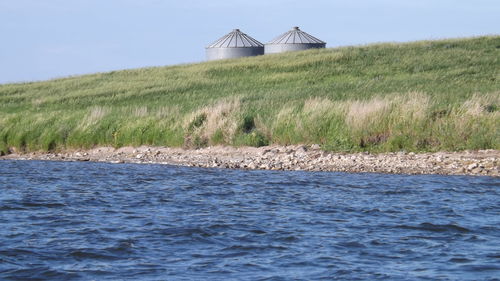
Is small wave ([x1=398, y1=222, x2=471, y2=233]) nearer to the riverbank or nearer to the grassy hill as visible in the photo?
the riverbank

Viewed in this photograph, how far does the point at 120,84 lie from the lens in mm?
46594

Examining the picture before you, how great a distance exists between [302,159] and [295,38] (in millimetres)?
38372

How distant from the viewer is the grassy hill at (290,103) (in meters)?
23.4

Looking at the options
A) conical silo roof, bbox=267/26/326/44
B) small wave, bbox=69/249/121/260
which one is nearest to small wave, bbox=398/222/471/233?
small wave, bbox=69/249/121/260

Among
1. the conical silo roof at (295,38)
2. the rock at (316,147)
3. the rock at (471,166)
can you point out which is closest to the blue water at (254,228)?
the rock at (471,166)

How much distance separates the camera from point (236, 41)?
199 ft

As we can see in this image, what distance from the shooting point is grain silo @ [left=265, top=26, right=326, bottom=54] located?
6028 centimetres

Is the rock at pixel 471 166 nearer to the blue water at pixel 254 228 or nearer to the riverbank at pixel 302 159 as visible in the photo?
the riverbank at pixel 302 159

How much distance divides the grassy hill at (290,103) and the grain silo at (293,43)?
24.5 feet

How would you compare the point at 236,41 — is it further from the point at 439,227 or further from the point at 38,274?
the point at 38,274

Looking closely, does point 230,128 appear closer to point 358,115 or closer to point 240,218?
point 358,115

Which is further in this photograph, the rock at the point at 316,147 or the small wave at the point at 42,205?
the rock at the point at 316,147

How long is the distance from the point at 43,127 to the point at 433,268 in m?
22.7

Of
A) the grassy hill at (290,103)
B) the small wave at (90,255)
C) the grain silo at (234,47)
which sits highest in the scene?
the grain silo at (234,47)
